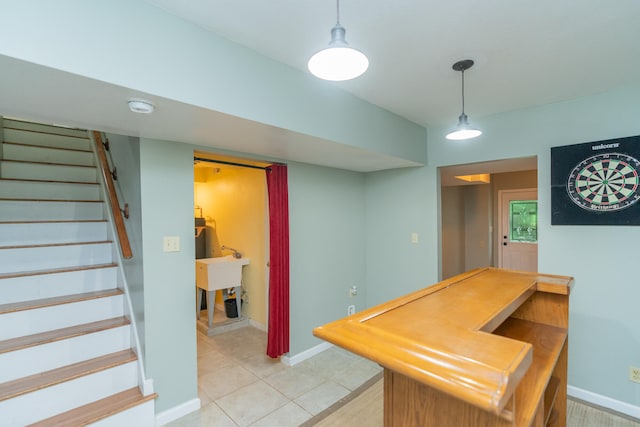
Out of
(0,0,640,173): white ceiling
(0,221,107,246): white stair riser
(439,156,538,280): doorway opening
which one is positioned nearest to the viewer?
(0,0,640,173): white ceiling

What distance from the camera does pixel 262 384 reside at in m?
2.63

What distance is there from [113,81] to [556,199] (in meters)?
3.08

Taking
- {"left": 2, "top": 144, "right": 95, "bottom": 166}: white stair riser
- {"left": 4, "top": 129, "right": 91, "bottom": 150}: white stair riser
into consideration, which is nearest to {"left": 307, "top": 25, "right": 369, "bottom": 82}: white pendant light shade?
{"left": 2, "top": 144, "right": 95, "bottom": 166}: white stair riser

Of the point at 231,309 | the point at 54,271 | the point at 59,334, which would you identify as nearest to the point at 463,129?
the point at 59,334

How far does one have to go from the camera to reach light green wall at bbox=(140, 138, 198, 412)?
6.81ft

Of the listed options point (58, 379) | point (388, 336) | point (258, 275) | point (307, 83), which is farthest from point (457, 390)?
point (258, 275)

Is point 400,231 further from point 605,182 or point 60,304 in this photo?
point 60,304

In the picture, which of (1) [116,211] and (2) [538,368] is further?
(1) [116,211]

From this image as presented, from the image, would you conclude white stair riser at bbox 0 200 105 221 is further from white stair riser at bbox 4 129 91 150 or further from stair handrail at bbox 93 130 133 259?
white stair riser at bbox 4 129 91 150

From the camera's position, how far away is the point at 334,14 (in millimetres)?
1395

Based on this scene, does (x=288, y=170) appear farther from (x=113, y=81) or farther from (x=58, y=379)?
(x=58, y=379)

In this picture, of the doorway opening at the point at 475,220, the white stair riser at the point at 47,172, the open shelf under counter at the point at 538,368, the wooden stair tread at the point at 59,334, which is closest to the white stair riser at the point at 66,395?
the wooden stair tread at the point at 59,334

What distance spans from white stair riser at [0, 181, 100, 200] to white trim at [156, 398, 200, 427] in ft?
7.19

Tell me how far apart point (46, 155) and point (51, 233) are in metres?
1.12
